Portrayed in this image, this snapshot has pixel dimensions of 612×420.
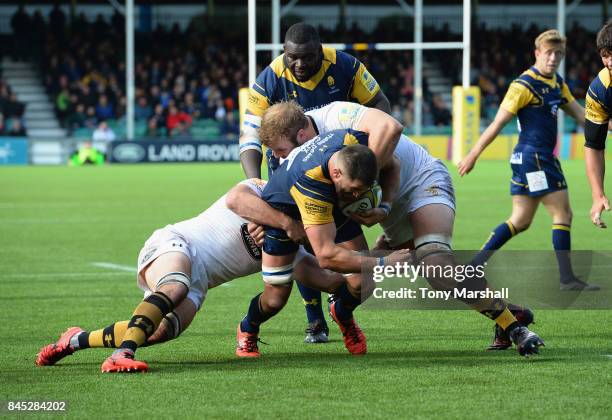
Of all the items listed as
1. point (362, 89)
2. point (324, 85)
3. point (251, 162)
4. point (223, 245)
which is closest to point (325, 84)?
point (324, 85)

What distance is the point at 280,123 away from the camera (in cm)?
656

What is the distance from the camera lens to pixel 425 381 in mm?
5973

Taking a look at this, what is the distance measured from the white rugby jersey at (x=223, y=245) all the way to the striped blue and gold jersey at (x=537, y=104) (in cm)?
359

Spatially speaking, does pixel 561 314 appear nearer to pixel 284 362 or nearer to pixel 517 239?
pixel 284 362

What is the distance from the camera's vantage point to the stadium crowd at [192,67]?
38.8 meters

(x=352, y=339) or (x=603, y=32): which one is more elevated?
(x=603, y=32)

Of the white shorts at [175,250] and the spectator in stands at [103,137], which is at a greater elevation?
the white shorts at [175,250]

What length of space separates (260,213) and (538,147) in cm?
413

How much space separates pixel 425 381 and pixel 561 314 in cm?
288

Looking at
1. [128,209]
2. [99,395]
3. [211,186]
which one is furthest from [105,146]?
[99,395]

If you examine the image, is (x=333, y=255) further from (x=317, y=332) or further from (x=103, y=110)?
(x=103, y=110)

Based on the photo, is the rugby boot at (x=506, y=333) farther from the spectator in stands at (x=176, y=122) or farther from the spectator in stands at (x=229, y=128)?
the spectator in stands at (x=176, y=122)

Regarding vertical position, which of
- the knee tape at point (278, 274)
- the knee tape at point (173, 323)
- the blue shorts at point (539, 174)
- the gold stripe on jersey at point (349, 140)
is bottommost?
the knee tape at point (173, 323)

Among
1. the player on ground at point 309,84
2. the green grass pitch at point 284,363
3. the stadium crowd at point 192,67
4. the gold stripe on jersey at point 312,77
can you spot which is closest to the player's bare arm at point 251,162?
the player on ground at point 309,84
